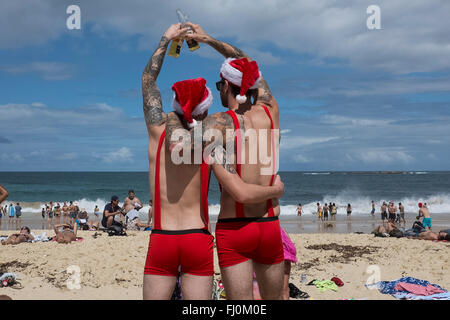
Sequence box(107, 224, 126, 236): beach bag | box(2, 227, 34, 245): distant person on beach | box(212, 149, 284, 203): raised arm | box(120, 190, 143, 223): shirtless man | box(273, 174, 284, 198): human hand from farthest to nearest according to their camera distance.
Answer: box(120, 190, 143, 223): shirtless man
box(107, 224, 126, 236): beach bag
box(2, 227, 34, 245): distant person on beach
box(273, 174, 284, 198): human hand
box(212, 149, 284, 203): raised arm

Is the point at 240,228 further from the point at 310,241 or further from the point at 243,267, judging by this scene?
the point at 310,241

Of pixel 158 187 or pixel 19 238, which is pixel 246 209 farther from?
pixel 19 238

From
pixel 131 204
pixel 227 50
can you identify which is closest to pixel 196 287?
pixel 227 50

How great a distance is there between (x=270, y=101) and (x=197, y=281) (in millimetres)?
1508

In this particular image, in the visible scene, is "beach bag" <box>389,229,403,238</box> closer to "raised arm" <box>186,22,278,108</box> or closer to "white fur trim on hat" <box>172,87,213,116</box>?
"raised arm" <box>186,22,278,108</box>

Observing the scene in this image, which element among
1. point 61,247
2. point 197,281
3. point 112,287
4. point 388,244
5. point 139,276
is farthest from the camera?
point 388,244

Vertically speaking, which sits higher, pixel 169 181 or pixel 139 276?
pixel 169 181

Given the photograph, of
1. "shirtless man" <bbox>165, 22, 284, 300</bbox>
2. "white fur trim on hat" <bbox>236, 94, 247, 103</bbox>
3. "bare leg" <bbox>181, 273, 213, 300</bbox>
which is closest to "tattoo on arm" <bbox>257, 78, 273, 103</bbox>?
"shirtless man" <bbox>165, 22, 284, 300</bbox>

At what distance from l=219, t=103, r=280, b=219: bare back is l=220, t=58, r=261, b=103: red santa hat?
179mm

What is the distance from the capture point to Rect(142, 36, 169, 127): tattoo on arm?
2.95m

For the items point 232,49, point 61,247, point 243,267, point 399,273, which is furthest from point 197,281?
point 61,247

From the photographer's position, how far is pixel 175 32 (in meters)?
3.30

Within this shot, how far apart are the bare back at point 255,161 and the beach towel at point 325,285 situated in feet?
16.6

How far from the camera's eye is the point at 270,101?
3287 millimetres
